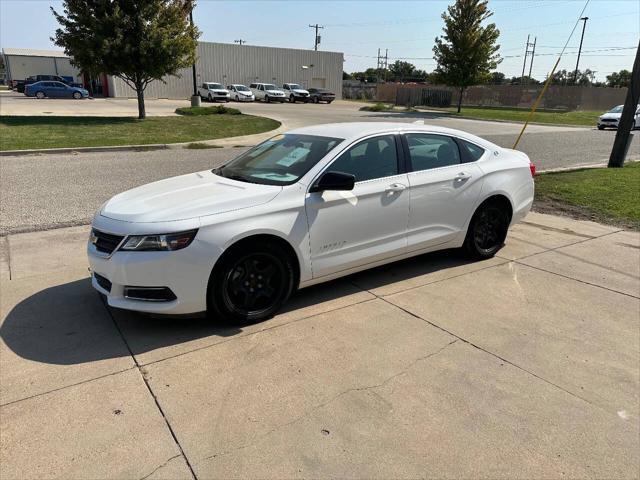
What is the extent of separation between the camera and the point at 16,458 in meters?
2.49

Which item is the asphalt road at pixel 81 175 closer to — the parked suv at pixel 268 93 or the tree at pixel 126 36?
the tree at pixel 126 36

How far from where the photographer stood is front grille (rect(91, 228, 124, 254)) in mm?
3600

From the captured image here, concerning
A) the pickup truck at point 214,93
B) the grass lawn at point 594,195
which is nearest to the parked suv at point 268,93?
the pickup truck at point 214,93

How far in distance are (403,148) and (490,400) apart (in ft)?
8.42

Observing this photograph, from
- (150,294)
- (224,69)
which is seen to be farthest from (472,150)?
(224,69)

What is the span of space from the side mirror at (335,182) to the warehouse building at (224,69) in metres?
45.0

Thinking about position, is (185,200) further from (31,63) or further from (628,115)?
(31,63)

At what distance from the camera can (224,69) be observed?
5281 centimetres

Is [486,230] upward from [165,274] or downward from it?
downward

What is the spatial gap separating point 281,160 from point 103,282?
73.1 inches

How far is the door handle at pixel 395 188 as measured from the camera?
449cm

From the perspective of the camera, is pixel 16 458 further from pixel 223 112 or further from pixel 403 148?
pixel 223 112

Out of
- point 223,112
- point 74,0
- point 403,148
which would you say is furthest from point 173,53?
point 403,148

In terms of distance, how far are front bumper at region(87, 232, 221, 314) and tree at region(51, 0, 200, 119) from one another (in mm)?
17092
